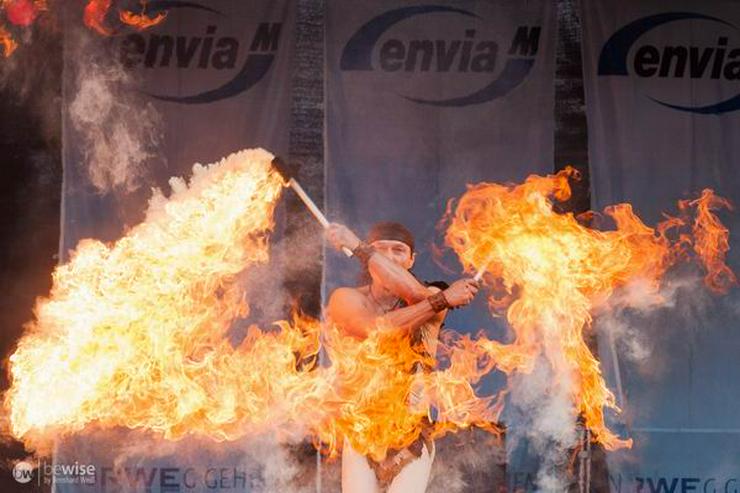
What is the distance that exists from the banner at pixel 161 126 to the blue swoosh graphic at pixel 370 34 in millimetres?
435

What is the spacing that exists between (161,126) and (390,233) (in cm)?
185

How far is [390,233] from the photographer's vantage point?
33.1ft

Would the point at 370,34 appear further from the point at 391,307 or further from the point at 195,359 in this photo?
the point at 195,359

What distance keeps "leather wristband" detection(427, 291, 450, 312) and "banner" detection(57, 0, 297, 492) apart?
4.41ft

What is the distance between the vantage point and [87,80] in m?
10.3

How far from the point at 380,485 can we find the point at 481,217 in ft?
6.44

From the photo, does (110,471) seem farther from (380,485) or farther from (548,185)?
(548,185)

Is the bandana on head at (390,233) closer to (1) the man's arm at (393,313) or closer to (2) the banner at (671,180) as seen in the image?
(1) the man's arm at (393,313)

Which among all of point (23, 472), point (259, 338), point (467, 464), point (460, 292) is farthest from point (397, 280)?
point (23, 472)

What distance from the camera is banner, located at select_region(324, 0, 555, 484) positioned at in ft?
33.6

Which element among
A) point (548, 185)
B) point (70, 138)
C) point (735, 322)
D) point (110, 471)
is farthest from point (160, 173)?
point (735, 322)

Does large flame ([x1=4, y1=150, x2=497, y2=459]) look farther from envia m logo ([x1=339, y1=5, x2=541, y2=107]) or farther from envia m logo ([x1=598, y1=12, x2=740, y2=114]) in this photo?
envia m logo ([x1=598, y1=12, x2=740, y2=114])

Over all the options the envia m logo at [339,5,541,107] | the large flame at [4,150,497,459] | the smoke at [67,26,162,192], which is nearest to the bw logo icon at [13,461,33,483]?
the large flame at [4,150,497,459]

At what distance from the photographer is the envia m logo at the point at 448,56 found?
10.4 meters
